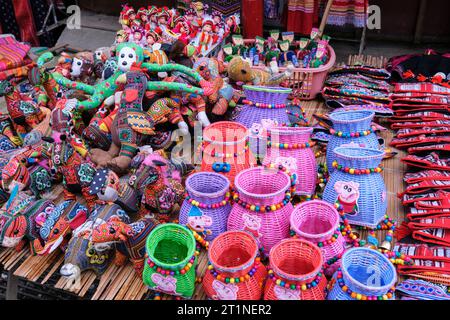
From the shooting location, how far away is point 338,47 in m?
4.91

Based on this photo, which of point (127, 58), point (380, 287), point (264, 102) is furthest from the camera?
point (127, 58)

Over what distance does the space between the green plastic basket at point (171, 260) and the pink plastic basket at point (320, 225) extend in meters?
0.48

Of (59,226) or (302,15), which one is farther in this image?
(302,15)

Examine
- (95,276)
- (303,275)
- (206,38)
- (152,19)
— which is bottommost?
(95,276)

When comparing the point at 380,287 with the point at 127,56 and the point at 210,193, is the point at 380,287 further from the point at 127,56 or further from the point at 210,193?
the point at 127,56

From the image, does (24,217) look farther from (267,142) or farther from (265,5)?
(265,5)

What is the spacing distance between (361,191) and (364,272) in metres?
0.49

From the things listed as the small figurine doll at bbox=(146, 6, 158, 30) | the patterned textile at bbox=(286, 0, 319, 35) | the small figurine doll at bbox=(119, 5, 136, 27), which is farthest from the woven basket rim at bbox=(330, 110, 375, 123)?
the small figurine doll at bbox=(119, 5, 136, 27)

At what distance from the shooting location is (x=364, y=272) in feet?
5.91

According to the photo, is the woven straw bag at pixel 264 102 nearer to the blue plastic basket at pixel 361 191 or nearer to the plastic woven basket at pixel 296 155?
the plastic woven basket at pixel 296 155

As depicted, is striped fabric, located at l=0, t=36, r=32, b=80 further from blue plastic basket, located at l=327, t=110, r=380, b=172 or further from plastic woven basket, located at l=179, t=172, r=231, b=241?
blue plastic basket, located at l=327, t=110, r=380, b=172

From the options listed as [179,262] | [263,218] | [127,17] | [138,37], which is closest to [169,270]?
[179,262]

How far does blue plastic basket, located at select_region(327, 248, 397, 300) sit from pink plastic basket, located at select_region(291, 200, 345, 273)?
12 centimetres

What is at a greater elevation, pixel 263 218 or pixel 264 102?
pixel 264 102
